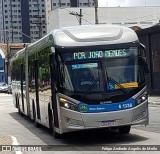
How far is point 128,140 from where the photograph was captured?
463 inches

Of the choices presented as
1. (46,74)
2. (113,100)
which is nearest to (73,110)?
(113,100)

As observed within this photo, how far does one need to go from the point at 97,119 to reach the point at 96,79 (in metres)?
1.01

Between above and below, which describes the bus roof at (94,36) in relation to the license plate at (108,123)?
above

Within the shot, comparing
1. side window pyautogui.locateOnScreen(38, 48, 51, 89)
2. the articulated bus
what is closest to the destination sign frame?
the articulated bus

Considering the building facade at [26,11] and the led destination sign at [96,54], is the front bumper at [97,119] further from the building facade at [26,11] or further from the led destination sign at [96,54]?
the building facade at [26,11]

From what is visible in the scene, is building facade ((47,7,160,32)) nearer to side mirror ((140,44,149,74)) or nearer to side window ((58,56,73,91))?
side mirror ((140,44,149,74))

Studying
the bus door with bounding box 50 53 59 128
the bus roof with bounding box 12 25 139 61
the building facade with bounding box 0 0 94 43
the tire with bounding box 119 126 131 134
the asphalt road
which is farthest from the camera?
the building facade with bounding box 0 0 94 43

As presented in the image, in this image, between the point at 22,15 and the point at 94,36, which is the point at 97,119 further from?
the point at 22,15

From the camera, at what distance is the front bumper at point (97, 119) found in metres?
11.0

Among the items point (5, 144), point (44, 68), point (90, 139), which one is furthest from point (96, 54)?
point (5, 144)

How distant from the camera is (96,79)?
11.3 metres

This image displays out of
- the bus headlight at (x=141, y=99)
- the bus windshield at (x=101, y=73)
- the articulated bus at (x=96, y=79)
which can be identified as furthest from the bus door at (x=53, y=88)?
the bus headlight at (x=141, y=99)

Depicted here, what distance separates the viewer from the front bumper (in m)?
11.0

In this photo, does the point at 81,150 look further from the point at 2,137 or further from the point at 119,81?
the point at 2,137
